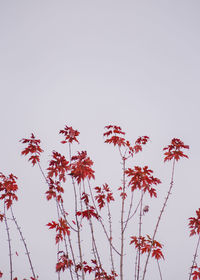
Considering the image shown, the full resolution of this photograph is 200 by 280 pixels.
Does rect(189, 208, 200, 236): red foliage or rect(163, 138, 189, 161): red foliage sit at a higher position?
rect(163, 138, 189, 161): red foliage

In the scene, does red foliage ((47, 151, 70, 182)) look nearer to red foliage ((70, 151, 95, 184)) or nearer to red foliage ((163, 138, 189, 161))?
red foliage ((70, 151, 95, 184))

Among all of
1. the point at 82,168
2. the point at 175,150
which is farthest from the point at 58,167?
the point at 175,150

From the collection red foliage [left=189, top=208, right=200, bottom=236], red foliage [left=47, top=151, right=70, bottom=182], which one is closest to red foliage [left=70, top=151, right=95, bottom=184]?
red foliage [left=47, top=151, right=70, bottom=182]

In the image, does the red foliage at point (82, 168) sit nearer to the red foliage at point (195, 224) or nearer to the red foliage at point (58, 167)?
the red foliage at point (58, 167)

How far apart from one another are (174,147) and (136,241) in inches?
102

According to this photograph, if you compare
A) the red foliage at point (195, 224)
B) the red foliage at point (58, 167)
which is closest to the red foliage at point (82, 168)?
the red foliage at point (58, 167)

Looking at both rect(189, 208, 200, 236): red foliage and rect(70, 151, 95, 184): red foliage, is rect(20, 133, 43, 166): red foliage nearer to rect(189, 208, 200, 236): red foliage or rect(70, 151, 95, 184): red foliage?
rect(70, 151, 95, 184): red foliage

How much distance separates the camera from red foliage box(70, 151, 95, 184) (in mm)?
4105

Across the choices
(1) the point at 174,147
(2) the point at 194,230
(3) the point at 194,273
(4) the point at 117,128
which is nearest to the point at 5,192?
(4) the point at 117,128

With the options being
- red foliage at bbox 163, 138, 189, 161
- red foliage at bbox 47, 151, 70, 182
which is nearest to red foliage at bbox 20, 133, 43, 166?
red foliage at bbox 47, 151, 70, 182

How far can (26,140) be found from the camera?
4602 millimetres

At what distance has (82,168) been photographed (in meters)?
4.14

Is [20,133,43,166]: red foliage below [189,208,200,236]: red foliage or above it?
above

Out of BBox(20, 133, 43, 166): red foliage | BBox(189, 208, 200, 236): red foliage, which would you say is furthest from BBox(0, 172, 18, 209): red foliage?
BBox(189, 208, 200, 236): red foliage
